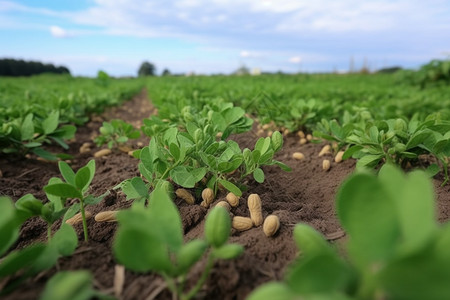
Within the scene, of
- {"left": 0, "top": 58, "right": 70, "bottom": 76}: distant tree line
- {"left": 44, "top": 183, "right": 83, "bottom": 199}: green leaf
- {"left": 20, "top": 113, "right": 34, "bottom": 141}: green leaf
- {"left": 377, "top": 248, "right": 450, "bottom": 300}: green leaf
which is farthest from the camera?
{"left": 0, "top": 58, "right": 70, "bottom": 76}: distant tree line

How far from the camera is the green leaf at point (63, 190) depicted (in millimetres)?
1009

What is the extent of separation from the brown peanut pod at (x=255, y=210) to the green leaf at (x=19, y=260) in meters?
0.66

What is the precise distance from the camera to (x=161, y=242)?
2.28 ft

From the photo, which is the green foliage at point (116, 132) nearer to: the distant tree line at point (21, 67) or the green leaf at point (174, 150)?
the green leaf at point (174, 150)

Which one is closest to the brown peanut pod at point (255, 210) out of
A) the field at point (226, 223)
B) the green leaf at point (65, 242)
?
the field at point (226, 223)

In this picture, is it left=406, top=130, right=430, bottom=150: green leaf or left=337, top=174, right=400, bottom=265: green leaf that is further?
left=406, top=130, right=430, bottom=150: green leaf

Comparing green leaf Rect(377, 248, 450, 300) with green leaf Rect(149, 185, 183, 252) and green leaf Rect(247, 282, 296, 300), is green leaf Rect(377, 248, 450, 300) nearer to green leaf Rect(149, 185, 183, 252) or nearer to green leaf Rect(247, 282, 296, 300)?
green leaf Rect(247, 282, 296, 300)

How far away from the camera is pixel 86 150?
3.01m

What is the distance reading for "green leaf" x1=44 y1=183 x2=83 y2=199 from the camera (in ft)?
3.31

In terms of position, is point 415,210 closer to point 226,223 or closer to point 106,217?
point 226,223

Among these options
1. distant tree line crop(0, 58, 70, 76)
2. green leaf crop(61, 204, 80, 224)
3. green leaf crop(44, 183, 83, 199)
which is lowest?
green leaf crop(61, 204, 80, 224)

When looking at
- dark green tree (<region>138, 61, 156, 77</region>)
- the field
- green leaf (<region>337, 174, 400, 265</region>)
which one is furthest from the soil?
dark green tree (<region>138, 61, 156, 77</region>)

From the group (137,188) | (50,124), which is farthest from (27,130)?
(137,188)

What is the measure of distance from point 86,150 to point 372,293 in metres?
2.78
